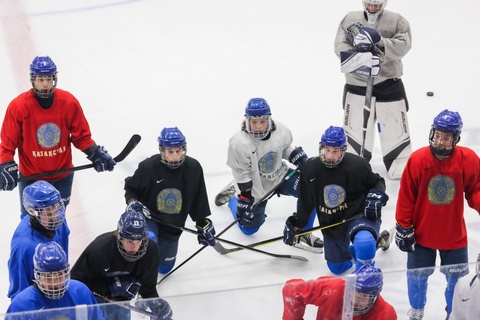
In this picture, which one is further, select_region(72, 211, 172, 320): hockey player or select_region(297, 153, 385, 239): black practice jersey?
select_region(297, 153, 385, 239): black practice jersey

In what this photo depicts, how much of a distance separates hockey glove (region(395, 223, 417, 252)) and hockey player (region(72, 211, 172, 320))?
1.04 metres

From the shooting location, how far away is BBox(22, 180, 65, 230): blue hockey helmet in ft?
14.2

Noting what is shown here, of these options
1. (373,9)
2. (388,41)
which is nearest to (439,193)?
(388,41)

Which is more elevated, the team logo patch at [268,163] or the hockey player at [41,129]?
the hockey player at [41,129]

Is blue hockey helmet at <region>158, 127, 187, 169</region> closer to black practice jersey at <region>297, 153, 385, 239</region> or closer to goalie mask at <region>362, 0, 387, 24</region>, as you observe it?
black practice jersey at <region>297, 153, 385, 239</region>

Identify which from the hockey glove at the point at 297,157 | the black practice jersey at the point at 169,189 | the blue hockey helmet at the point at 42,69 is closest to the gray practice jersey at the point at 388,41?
the hockey glove at the point at 297,157

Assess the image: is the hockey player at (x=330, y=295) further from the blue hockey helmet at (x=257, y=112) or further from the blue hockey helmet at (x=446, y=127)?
the blue hockey helmet at (x=257, y=112)

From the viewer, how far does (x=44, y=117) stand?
17.0 feet

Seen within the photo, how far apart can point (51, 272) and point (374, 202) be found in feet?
5.45

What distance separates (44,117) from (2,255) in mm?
775

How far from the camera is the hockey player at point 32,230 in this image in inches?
168

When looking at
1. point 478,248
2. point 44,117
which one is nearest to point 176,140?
point 44,117

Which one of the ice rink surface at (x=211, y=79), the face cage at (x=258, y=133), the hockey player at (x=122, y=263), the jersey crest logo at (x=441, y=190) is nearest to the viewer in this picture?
the hockey player at (x=122, y=263)

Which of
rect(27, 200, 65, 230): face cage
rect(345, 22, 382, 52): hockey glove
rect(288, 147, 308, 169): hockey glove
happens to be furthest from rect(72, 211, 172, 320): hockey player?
rect(345, 22, 382, 52): hockey glove
